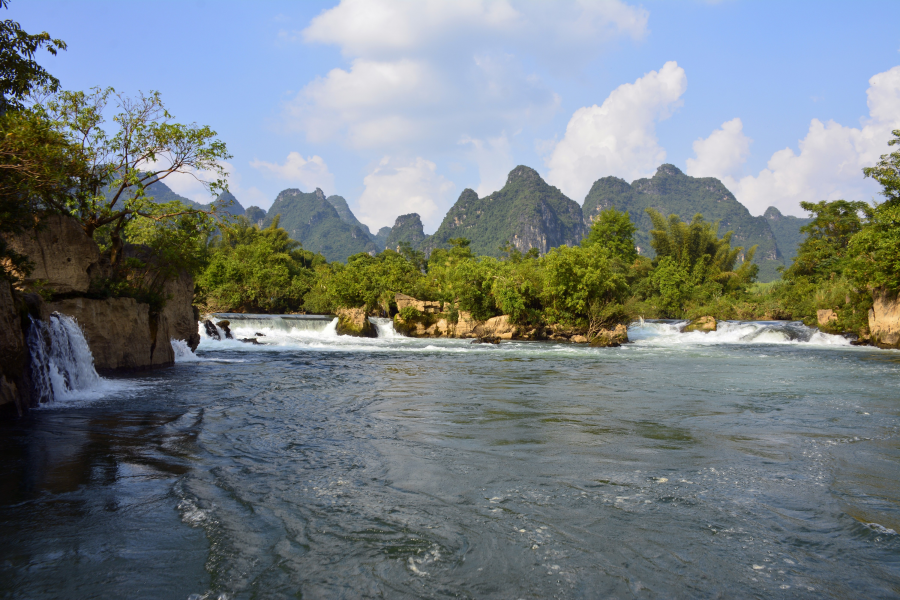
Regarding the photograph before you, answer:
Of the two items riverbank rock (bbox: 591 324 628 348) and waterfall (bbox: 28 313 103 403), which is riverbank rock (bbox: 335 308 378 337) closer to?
riverbank rock (bbox: 591 324 628 348)

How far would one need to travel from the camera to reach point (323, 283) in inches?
1572

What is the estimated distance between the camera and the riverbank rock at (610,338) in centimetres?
2434

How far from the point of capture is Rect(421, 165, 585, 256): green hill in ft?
394

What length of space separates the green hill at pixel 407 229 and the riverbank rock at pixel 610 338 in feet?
373

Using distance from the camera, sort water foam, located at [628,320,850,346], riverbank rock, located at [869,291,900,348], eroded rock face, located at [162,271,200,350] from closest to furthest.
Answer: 1. eroded rock face, located at [162,271,200,350]
2. riverbank rock, located at [869,291,900,348]
3. water foam, located at [628,320,850,346]

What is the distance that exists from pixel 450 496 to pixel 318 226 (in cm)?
16973

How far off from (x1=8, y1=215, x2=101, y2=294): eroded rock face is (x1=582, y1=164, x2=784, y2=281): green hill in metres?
127

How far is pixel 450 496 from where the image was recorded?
14.7ft

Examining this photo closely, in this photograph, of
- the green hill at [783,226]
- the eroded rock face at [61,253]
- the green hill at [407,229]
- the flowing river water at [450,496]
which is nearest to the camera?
the flowing river water at [450,496]

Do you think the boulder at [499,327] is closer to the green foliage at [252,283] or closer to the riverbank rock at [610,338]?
the riverbank rock at [610,338]

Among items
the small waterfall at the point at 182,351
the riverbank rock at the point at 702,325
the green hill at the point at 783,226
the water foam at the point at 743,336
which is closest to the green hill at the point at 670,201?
the green hill at the point at 783,226

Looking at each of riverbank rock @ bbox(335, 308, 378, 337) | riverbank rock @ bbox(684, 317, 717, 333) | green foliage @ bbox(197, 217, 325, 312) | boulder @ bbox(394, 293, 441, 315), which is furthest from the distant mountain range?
riverbank rock @ bbox(335, 308, 378, 337)

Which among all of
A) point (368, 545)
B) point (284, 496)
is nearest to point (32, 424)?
point (284, 496)

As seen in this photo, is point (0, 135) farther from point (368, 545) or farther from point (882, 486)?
point (882, 486)
